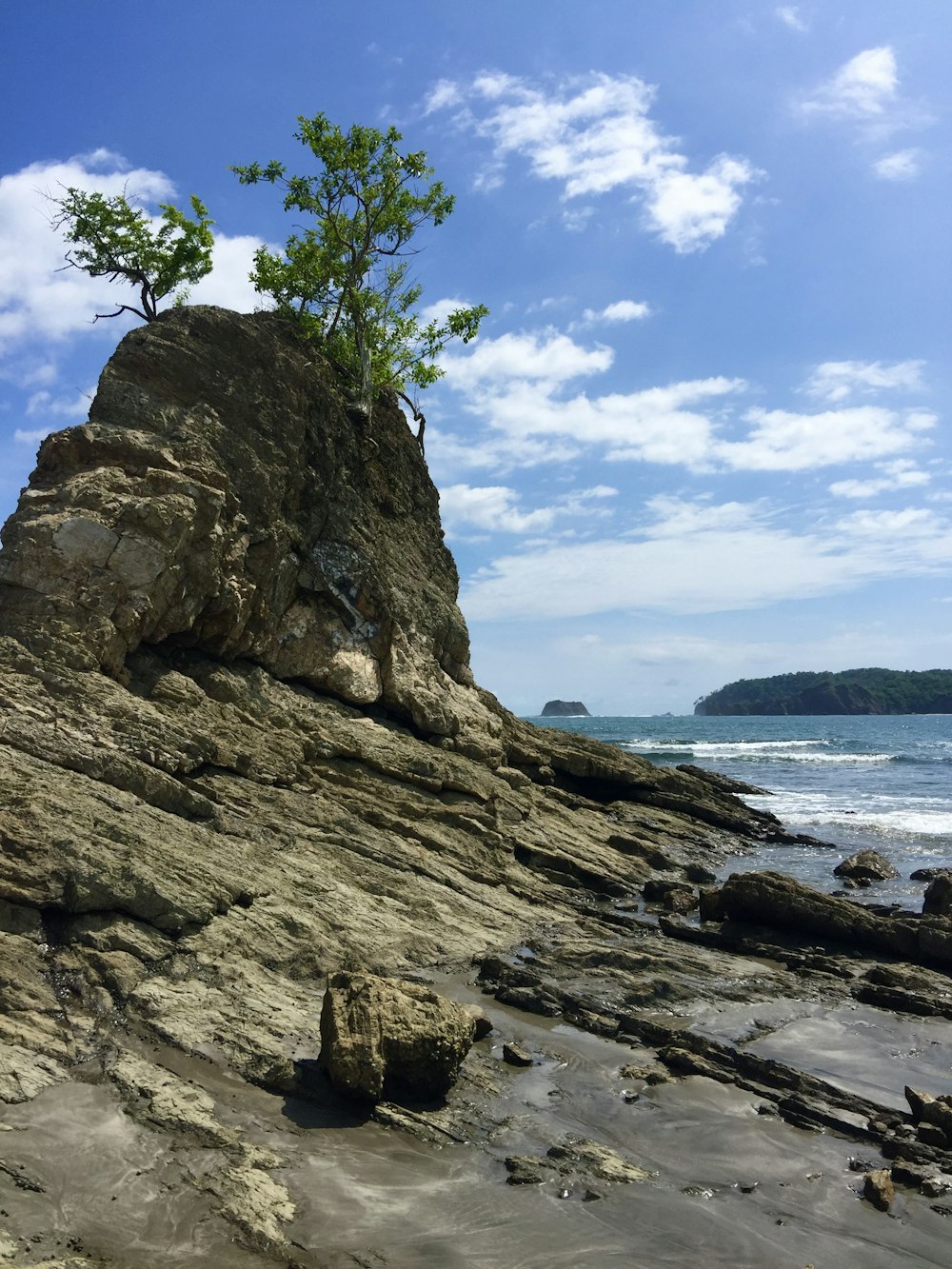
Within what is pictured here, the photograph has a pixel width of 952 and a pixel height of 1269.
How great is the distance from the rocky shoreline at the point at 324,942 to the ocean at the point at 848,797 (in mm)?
4789

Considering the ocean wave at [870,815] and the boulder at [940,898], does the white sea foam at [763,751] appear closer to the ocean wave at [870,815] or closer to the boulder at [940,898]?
the ocean wave at [870,815]

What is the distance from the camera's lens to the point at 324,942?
1080 centimetres

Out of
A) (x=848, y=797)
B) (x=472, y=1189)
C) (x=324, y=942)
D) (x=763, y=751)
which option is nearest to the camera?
(x=472, y=1189)

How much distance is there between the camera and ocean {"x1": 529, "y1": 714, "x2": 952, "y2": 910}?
79.3 ft

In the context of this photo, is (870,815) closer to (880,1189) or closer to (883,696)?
(880,1189)

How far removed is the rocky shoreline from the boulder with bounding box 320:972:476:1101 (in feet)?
0.33

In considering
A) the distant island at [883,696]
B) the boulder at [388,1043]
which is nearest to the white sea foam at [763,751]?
the boulder at [388,1043]

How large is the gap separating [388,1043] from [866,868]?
17.9 metres

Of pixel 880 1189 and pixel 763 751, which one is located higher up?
pixel 880 1189

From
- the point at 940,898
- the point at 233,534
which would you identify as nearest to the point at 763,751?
the point at 940,898

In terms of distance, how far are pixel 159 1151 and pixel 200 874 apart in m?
3.89

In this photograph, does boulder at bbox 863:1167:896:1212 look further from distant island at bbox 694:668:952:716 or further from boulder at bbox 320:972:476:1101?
distant island at bbox 694:668:952:716

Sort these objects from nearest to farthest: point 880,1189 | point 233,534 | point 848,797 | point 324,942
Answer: point 880,1189
point 324,942
point 233,534
point 848,797

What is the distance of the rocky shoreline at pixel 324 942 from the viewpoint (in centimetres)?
654
